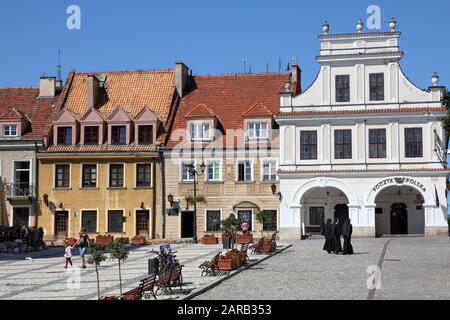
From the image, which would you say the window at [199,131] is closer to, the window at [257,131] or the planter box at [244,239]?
the window at [257,131]

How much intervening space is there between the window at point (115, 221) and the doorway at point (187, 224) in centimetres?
382

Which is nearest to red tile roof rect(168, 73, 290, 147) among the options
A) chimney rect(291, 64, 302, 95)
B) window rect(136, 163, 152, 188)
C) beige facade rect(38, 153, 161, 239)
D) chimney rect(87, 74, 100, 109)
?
chimney rect(291, 64, 302, 95)

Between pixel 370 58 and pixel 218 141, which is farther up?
pixel 370 58

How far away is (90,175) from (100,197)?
1.55m

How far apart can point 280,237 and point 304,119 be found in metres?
7.10

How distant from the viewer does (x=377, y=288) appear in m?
17.7

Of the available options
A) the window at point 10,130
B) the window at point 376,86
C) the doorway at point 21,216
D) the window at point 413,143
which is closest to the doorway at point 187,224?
the doorway at point 21,216

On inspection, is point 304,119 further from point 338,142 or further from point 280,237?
point 280,237

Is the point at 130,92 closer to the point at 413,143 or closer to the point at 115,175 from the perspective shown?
the point at 115,175

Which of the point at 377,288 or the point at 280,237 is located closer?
the point at 377,288

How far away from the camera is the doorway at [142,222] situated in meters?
44.3

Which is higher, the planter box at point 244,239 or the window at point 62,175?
the window at point 62,175

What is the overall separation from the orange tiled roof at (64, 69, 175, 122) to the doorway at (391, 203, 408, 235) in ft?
50.3
